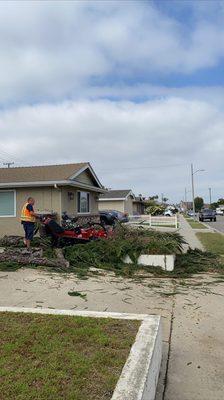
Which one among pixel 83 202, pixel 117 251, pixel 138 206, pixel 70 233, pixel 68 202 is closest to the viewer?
pixel 117 251

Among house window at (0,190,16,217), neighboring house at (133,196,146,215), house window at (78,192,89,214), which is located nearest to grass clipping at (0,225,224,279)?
house window at (0,190,16,217)

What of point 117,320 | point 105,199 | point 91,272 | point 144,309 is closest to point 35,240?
point 91,272

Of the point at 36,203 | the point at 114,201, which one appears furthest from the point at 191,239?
the point at 114,201

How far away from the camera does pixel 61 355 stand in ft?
13.4

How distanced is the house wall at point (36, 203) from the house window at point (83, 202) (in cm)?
278

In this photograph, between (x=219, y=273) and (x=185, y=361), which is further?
(x=219, y=273)

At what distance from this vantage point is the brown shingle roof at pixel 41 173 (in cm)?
1803

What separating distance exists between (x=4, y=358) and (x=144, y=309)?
3.46m

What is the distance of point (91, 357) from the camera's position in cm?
407

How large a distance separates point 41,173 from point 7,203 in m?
2.03

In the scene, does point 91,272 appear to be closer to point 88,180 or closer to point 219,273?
point 219,273

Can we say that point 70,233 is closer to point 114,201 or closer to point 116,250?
point 116,250

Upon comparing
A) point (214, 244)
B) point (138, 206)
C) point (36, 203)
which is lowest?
point (214, 244)

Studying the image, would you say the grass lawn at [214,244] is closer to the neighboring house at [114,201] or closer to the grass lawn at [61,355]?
the grass lawn at [61,355]
